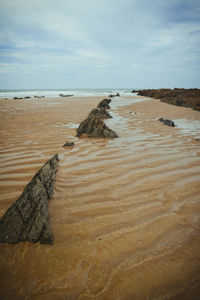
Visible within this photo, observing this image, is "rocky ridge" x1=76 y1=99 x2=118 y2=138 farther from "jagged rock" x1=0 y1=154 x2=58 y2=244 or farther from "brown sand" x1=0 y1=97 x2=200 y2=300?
"jagged rock" x1=0 y1=154 x2=58 y2=244

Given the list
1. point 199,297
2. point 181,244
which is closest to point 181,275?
point 199,297

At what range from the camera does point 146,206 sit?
186cm

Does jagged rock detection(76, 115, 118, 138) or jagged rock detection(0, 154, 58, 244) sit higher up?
jagged rock detection(76, 115, 118, 138)

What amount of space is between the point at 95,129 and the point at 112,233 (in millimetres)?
3533

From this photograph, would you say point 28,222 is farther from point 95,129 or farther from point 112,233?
point 95,129

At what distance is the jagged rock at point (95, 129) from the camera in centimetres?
463

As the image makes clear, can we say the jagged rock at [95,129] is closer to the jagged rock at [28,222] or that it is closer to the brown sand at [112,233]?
the brown sand at [112,233]

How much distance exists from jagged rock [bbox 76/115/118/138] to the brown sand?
1.60 metres

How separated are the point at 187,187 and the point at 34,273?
2061 millimetres

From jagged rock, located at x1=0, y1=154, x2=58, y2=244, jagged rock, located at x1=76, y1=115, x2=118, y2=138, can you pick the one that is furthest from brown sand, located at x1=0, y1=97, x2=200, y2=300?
jagged rock, located at x1=76, y1=115, x2=118, y2=138

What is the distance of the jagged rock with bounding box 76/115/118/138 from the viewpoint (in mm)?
4629

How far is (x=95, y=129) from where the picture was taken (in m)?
4.73

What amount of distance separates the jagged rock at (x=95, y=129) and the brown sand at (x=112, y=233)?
1603 millimetres

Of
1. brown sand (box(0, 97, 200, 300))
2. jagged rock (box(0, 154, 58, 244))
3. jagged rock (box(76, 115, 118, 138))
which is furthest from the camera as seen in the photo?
jagged rock (box(76, 115, 118, 138))
